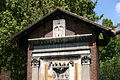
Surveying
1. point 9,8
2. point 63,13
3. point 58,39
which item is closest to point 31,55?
point 58,39

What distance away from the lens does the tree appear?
1889cm

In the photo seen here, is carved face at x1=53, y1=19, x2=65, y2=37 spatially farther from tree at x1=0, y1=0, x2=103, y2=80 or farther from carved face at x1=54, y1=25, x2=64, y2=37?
tree at x1=0, y1=0, x2=103, y2=80

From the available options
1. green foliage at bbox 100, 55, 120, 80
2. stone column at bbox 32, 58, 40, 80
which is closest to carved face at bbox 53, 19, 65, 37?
stone column at bbox 32, 58, 40, 80

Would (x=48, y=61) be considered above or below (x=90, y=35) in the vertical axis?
below

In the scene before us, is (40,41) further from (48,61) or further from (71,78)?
(71,78)

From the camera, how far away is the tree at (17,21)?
1889cm

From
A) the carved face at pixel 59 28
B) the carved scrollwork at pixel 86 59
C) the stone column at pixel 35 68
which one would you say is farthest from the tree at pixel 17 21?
the carved scrollwork at pixel 86 59

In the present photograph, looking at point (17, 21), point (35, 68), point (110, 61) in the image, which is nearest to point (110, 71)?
point (110, 61)

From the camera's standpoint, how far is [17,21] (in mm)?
19797

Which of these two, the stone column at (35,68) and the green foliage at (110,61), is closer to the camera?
the stone column at (35,68)

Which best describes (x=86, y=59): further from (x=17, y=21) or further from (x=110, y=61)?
(x=110, y=61)

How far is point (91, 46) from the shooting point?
47.1 ft

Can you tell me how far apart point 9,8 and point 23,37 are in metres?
5.37

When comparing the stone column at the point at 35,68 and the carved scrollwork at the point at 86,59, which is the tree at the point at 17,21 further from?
the carved scrollwork at the point at 86,59
